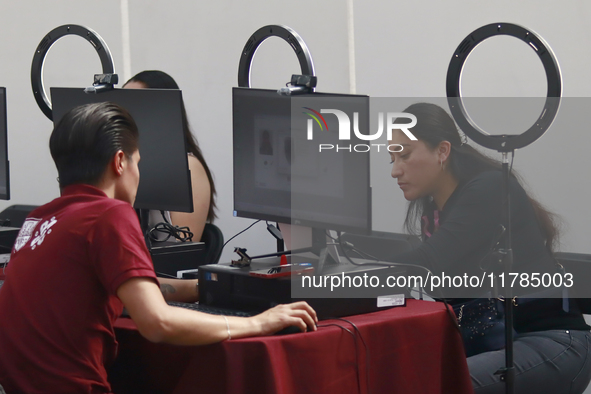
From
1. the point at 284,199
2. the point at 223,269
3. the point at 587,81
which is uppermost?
the point at 587,81

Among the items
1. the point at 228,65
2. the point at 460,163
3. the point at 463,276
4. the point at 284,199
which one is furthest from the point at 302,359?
the point at 228,65

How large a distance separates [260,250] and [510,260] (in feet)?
7.01

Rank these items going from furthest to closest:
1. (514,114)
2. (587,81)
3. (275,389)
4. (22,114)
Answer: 1. (22,114)
2. (514,114)
3. (587,81)
4. (275,389)

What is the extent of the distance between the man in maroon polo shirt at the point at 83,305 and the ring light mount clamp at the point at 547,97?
24.0 inches

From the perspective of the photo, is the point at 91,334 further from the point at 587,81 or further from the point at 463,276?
the point at 587,81

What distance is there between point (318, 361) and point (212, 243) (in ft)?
3.34

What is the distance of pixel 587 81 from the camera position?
2408 mm

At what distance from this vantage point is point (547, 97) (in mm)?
1527

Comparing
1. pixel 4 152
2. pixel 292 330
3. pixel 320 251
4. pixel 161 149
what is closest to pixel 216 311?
pixel 292 330

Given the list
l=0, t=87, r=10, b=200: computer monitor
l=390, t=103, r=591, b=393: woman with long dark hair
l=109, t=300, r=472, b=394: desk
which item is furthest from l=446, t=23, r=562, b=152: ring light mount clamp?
l=0, t=87, r=10, b=200: computer monitor

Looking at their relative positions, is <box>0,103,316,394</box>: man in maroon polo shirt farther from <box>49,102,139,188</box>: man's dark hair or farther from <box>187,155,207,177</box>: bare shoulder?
<box>187,155,207,177</box>: bare shoulder

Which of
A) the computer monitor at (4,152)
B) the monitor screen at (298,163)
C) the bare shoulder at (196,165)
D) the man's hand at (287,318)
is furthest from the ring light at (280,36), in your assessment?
the computer monitor at (4,152)

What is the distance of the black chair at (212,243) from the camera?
7.27 ft

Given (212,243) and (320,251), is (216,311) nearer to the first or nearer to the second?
(320,251)
